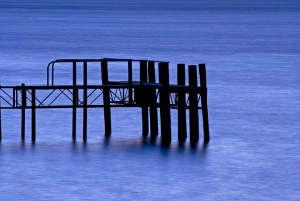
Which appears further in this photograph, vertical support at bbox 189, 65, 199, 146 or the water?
vertical support at bbox 189, 65, 199, 146

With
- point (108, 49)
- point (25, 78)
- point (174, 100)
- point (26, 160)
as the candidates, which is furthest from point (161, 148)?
point (108, 49)

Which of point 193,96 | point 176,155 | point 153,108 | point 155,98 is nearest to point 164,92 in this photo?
point 193,96

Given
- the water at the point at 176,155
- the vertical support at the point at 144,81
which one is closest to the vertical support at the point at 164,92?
the vertical support at the point at 144,81

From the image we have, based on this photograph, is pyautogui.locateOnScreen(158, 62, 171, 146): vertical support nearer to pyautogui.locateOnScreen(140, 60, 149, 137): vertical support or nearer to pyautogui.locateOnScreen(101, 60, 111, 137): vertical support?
pyautogui.locateOnScreen(140, 60, 149, 137): vertical support

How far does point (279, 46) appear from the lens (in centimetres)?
11144

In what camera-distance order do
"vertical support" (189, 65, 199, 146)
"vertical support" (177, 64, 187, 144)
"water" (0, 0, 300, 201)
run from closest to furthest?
"water" (0, 0, 300, 201)
"vertical support" (189, 65, 199, 146)
"vertical support" (177, 64, 187, 144)

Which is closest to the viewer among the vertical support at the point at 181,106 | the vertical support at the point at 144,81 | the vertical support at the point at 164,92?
the vertical support at the point at 164,92

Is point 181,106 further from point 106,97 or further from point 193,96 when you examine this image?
point 106,97

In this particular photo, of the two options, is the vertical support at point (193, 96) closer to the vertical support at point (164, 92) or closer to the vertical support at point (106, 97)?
the vertical support at point (164, 92)

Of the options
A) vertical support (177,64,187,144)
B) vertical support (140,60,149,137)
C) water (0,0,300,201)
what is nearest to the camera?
water (0,0,300,201)

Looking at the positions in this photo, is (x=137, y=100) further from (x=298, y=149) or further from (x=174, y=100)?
(x=298, y=149)

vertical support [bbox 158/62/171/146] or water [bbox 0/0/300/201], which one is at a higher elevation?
vertical support [bbox 158/62/171/146]

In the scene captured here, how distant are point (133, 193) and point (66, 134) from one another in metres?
10.6

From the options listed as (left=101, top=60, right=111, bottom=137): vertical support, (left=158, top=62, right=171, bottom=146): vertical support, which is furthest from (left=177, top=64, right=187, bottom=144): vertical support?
(left=101, top=60, right=111, bottom=137): vertical support
